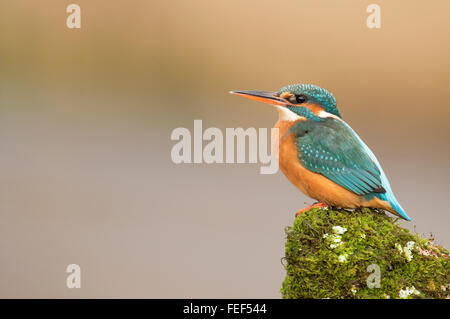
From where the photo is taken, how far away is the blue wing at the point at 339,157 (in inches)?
107

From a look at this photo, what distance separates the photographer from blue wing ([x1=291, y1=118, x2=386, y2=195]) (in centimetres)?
272

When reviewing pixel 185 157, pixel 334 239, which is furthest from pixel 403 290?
pixel 185 157

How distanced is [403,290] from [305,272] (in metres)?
0.45

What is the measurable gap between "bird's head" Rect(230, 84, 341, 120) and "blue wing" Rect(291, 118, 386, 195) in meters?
0.11

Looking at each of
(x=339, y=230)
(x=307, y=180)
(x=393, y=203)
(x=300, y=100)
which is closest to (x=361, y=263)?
(x=339, y=230)

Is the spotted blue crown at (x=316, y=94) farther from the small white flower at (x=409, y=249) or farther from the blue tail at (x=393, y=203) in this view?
the small white flower at (x=409, y=249)

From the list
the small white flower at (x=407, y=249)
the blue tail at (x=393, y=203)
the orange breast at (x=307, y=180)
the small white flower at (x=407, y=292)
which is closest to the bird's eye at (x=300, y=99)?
the orange breast at (x=307, y=180)

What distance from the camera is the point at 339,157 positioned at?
2812mm

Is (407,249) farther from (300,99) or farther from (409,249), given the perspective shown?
(300,99)

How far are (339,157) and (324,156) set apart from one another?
0.08 meters

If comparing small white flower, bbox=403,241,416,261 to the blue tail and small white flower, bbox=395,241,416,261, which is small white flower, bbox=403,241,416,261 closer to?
small white flower, bbox=395,241,416,261

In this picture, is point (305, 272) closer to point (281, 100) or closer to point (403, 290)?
point (403, 290)

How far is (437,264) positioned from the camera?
2320 millimetres

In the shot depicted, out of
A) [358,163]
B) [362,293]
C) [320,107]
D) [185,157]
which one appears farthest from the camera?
[185,157]
